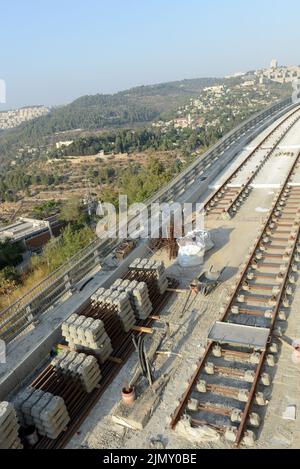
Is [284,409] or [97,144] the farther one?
[97,144]

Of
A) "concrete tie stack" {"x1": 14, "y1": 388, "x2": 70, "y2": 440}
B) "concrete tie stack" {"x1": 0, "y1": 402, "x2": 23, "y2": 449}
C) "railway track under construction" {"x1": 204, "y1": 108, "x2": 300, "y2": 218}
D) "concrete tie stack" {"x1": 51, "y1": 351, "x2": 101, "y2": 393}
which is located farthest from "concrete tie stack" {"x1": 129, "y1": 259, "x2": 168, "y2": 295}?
"railway track under construction" {"x1": 204, "y1": 108, "x2": 300, "y2": 218}

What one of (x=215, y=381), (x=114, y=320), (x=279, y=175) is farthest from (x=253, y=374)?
(x=279, y=175)

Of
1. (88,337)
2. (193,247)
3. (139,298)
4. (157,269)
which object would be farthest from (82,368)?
(193,247)

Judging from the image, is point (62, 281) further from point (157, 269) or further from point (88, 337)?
point (88, 337)

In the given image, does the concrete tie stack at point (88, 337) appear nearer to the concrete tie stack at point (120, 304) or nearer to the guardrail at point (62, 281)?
the concrete tie stack at point (120, 304)

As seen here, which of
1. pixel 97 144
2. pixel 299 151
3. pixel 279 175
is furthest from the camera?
pixel 97 144

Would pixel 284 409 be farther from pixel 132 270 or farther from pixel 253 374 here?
pixel 132 270
